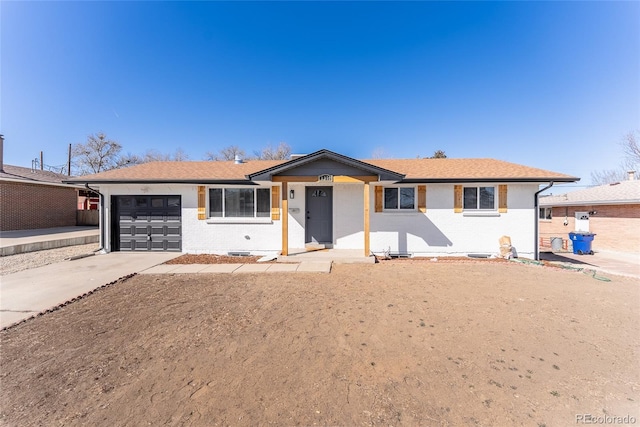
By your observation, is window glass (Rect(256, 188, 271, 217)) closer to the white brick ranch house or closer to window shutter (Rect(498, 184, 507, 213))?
the white brick ranch house

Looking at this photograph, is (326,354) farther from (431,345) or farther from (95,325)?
(95,325)

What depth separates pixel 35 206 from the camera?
49.1 ft

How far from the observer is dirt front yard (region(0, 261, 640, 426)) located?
2.34 m

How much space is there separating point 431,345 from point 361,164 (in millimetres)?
5902

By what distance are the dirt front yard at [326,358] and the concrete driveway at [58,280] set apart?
1.80 feet

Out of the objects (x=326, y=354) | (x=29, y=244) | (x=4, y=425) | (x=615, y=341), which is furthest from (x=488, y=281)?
(x=29, y=244)

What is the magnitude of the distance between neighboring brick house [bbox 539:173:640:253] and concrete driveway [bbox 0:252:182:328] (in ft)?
64.3

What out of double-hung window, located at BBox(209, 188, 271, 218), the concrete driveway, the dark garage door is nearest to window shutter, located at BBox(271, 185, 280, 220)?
double-hung window, located at BBox(209, 188, 271, 218)

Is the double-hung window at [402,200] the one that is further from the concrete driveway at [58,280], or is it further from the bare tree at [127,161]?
the bare tree at [127,161]

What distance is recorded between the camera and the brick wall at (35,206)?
13645 millimetres

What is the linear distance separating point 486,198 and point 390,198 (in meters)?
3.53

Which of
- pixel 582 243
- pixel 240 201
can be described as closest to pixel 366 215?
pixel 240 201

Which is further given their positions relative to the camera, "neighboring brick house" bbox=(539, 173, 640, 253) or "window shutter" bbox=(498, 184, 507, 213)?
"neighboring brick house" bbox=(539, 173, 640, 253)

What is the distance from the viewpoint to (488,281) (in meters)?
6.40
